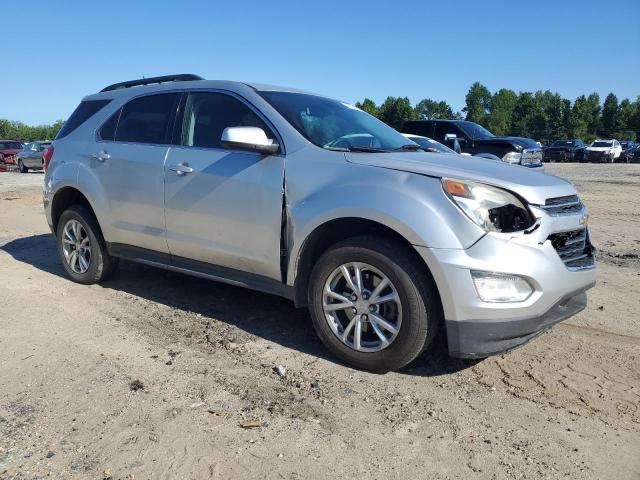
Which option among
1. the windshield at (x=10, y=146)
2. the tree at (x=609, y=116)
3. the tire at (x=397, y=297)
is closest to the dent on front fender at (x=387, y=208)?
the tire at (x=397, y=297)

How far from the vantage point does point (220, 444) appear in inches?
110

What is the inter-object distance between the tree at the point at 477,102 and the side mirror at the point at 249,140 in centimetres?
9411

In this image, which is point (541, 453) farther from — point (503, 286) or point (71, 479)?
point (71, 479)

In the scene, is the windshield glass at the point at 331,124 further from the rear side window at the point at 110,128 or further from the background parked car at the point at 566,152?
the background parked car at the point at 566,152

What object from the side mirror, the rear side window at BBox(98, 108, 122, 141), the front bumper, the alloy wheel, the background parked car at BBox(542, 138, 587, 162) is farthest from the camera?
the background parked car at BBox(542, 138, 587, 162)

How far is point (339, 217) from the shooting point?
358cm

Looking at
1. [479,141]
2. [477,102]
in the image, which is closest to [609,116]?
[477,102]

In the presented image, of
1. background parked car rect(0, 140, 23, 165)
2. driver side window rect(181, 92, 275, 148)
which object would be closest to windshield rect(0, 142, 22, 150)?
background parked car rect(0, 140, 23, 165)

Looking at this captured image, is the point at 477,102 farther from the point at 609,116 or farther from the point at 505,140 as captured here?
Result: the point at 505,140

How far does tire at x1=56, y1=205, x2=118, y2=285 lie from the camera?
17.8ft

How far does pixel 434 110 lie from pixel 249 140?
121798mm

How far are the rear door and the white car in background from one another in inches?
1713

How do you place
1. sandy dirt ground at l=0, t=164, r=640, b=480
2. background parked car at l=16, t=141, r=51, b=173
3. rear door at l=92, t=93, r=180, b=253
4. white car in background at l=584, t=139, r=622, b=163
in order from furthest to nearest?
white car in background at l=584, t=139, r=622, b=163
background parked car at l=16, t=141, r=51, b=173
rear door at l=92, t=93, r=180, b=253
sandy dirt ground at l=0, t=164, r=640, b=480

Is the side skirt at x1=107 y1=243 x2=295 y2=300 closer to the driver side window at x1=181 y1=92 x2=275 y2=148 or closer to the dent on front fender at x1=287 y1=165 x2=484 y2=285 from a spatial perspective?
the dent on front fender at x1=287 y1=165 x2=484 y2=285
